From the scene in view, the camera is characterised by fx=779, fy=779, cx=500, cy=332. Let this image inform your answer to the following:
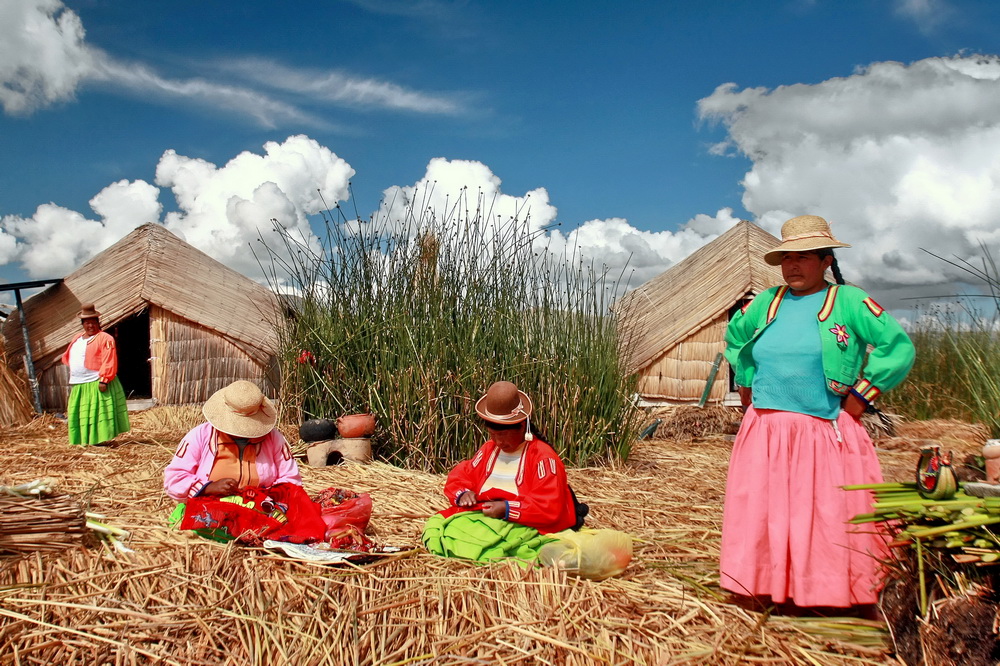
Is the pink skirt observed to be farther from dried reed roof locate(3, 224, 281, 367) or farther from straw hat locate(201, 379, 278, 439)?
dried reed roof locate(3, 224, 281, 367)

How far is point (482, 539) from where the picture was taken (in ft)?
11.0

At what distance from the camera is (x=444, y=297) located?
6156 mm

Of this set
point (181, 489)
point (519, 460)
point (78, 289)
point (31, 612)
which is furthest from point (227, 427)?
point (78, 289)

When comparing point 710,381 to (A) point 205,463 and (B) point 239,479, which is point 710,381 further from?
(A) point 205,463

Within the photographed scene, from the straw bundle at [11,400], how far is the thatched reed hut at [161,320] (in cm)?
63

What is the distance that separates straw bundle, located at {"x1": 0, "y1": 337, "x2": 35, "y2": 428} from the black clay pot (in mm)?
5479

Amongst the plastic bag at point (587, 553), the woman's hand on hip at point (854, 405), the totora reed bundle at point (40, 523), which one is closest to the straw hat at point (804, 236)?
the woman's hand on hip at point (854, 405)

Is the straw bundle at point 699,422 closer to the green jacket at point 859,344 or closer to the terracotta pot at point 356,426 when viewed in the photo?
the terracotta pot at point 356,426

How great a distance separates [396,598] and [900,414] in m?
9.21

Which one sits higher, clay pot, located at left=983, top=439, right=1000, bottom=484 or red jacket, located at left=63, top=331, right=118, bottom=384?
red jacket, located at left=63, top=331, right=118, bottom=384

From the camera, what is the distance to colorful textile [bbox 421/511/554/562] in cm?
331

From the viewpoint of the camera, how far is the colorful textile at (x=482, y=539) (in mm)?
3314

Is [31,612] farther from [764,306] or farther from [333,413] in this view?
[333,413]

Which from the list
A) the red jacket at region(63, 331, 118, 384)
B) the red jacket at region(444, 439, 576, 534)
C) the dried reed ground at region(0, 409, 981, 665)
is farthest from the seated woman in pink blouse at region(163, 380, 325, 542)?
the red jacket at region(63, 331, 118, 384)
